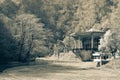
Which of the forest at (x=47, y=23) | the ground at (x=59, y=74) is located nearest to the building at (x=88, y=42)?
the forest at (x=47, y=23)

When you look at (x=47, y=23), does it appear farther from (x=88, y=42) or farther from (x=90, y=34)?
(x=90, y=34)

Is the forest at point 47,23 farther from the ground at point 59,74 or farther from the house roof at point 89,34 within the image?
the ground at point 59,74

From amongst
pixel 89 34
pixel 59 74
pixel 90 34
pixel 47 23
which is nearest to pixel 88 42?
pixel 89 34

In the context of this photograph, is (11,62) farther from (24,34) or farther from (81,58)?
(81,58)

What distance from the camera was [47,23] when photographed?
364 feet

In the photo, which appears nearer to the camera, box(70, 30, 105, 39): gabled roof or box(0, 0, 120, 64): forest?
box(0, 0, 120, 64): forest

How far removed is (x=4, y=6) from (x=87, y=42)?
80.5ft

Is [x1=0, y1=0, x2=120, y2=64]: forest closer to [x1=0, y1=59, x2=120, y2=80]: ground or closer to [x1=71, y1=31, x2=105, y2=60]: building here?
[x1=71, y1=31, x2=105, y2=60]: building


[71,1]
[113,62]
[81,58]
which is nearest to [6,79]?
[113,62]

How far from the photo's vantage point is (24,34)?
2808 inches

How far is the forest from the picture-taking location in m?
67.2

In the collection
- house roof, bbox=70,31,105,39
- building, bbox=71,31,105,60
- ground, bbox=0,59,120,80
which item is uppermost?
house roof, bbox=70,31,105,39

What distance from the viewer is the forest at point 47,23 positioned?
67.2 metres

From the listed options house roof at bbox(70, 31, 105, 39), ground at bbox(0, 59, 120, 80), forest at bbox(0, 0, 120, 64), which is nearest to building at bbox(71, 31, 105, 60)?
house roof at bbox(70, 31, 105, 39)
